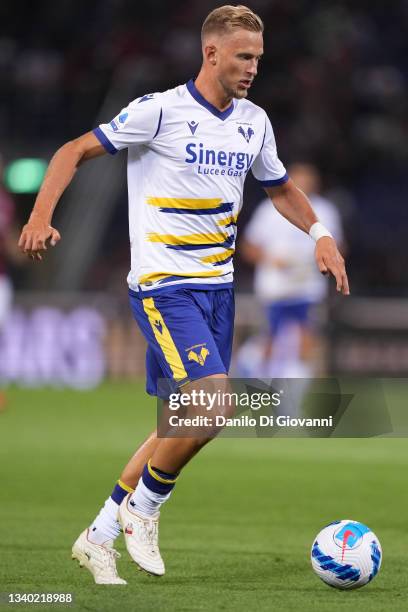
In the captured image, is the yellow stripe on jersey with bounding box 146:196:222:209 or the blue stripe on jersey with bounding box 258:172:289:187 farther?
the blue stripe on jersey with bounding box 258:172:289:187

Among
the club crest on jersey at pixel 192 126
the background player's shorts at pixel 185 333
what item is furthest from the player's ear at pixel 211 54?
the background player's shorts at pixel 185 333

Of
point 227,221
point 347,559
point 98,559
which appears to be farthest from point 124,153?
point 347,559

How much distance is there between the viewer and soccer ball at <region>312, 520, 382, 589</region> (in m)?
5.27

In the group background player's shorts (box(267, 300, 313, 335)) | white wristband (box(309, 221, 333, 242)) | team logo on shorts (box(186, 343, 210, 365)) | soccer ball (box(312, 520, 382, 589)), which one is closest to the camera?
soccer ball (box(312, 520, 382, 589))

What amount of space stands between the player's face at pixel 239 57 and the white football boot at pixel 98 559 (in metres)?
2.03

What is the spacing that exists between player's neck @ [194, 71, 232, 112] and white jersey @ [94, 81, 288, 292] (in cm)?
2

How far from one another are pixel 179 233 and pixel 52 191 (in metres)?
0.60

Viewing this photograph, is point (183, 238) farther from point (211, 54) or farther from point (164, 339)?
point (211, 54)

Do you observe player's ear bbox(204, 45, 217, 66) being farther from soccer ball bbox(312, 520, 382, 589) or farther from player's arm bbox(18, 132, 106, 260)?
soccer ball bbox(312, 520, 382, 589)

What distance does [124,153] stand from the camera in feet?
59.9

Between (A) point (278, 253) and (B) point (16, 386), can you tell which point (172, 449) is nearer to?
(A) point (278, 253)

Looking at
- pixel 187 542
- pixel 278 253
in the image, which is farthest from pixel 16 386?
pixel 187 542

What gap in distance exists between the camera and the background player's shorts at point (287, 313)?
41.5 ft

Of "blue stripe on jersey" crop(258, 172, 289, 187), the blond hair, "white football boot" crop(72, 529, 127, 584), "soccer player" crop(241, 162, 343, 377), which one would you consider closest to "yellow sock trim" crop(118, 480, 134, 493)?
"white football boot" crop(72, 529, 127, 584)
